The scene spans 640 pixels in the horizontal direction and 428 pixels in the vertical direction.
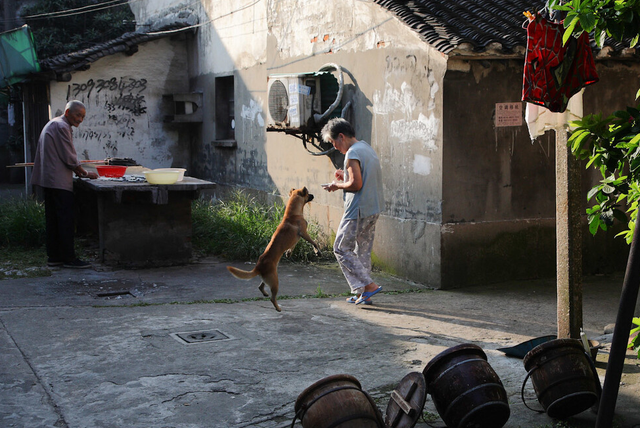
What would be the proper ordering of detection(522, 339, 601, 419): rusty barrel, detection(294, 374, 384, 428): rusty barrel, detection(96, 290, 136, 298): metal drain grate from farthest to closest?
detection(96, 290, 136, 298): metal drain grate
detection(522, 339, 601, 419): rusty barrel
detection(294, 374, 384, 428): rusty barrel

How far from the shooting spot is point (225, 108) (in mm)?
14445

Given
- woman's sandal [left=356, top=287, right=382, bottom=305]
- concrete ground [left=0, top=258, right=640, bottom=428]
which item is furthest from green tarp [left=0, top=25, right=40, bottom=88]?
woman's sandal [left=356, top=287, right=382, bottom=305]

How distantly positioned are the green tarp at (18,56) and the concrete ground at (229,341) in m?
6.78

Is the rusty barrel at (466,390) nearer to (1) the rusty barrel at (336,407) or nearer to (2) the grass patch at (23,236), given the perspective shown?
(1) the rusty barrel at (336,407)

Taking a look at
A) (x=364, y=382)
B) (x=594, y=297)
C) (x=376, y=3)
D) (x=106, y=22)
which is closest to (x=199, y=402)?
(x=364, y=382)

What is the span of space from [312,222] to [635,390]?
20.2 ft

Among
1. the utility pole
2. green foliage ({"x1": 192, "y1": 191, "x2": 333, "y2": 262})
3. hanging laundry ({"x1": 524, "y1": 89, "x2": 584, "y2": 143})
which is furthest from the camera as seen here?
the utility pole

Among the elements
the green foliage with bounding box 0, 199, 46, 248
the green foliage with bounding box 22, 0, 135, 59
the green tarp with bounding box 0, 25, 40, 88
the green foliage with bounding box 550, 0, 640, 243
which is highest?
the green foliage with bounding box 22, 0, 135, 59

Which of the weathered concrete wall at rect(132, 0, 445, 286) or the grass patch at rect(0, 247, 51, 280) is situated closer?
the weathered concrete wall at rect(132, 0, 445, 286)

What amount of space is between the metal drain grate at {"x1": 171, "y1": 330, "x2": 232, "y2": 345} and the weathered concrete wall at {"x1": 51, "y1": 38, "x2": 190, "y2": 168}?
9871 millimetres

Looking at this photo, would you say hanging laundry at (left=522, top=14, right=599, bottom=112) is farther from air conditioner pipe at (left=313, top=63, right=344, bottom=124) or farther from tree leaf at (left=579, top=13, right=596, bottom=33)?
air conditioner pipe at (left=313, top=63, right=344, bottom=124)

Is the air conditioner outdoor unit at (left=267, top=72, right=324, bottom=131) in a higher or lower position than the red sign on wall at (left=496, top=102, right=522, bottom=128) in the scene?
higher

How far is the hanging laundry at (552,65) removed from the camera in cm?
415

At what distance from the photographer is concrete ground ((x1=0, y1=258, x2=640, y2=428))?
13.8 feet
